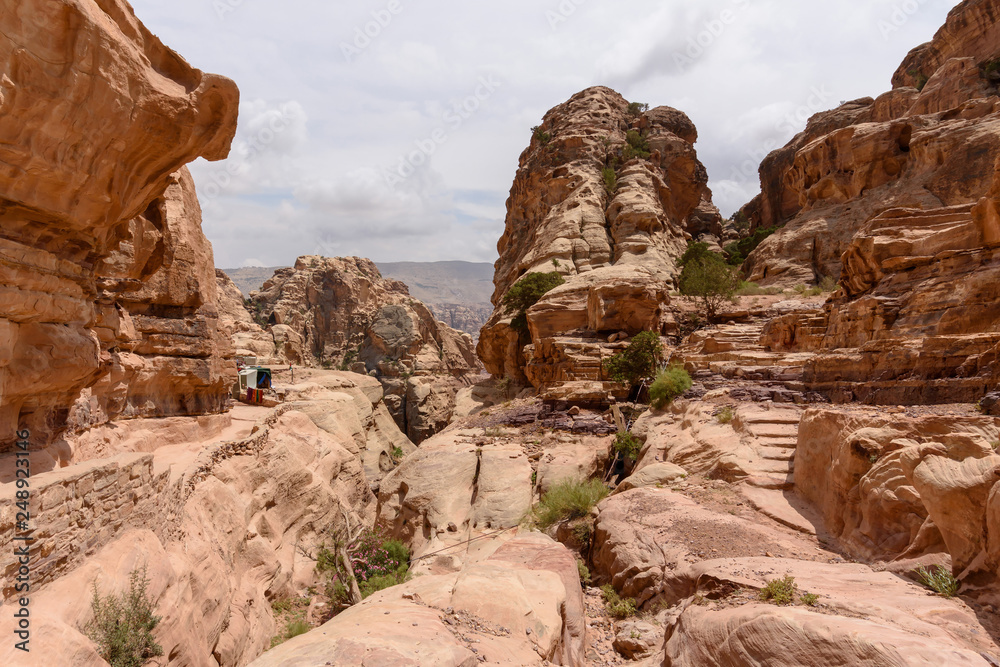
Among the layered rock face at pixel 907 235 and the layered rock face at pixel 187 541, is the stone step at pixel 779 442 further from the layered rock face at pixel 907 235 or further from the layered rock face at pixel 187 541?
the layered rock face at pixel 187 541

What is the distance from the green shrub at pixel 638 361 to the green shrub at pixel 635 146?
25.0 metres

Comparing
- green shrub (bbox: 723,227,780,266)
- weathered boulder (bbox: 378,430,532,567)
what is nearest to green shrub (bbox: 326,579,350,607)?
weathered boulder (bbox: 378,430,532,567)

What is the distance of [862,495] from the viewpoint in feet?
26.0

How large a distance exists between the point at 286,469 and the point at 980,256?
19.3 meters

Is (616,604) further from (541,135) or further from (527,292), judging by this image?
(541,135)

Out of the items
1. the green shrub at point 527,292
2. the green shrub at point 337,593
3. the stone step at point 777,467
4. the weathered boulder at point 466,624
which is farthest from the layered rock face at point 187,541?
the green shrub at point 527,292

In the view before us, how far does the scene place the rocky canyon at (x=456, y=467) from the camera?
18.1 ft

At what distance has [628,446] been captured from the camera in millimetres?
15242

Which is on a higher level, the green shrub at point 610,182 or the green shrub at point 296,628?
the green shrub at point 610,182

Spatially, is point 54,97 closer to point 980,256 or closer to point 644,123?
point 980,256

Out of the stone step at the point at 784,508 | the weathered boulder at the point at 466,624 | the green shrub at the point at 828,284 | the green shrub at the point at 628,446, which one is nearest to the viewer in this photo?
the weathered boulder at the point at 466,624

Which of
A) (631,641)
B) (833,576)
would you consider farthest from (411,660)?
(833,576)

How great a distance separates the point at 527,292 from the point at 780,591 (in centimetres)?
2670

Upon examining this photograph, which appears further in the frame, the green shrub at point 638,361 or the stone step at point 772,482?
the green shrub at point 638,361
